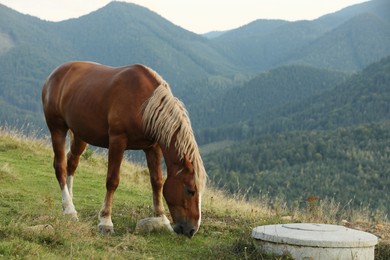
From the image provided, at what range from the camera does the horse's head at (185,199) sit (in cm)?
652

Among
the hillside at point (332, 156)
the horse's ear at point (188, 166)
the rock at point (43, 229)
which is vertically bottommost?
the hillside at point (332, 156)

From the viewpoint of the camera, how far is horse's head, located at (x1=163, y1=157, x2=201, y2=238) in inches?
257

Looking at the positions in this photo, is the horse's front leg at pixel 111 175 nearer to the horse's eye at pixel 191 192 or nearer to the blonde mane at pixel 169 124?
the blonde mane at pixel 169 124

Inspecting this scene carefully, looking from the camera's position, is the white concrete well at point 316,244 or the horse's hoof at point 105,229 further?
the horse's hoof at point 105,229

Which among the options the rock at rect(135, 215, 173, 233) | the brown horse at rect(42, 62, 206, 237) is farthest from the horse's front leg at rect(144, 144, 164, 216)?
the rock at rect(135, 215, 173, 233)

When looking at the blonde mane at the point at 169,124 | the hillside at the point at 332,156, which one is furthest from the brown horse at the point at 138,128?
the hillside at the point at 332,156

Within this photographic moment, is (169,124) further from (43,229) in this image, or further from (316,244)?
(316,244)

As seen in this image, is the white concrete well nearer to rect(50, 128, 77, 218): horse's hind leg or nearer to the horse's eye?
the horse's eye

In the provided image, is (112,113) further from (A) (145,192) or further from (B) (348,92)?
(B) (348,92)

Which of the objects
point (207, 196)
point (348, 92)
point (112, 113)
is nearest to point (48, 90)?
point (112, 113)

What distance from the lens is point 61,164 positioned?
8422 mm

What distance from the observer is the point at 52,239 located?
19.1 feet

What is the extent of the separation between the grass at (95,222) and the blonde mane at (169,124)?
1.11 m

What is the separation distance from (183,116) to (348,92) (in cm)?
16992
